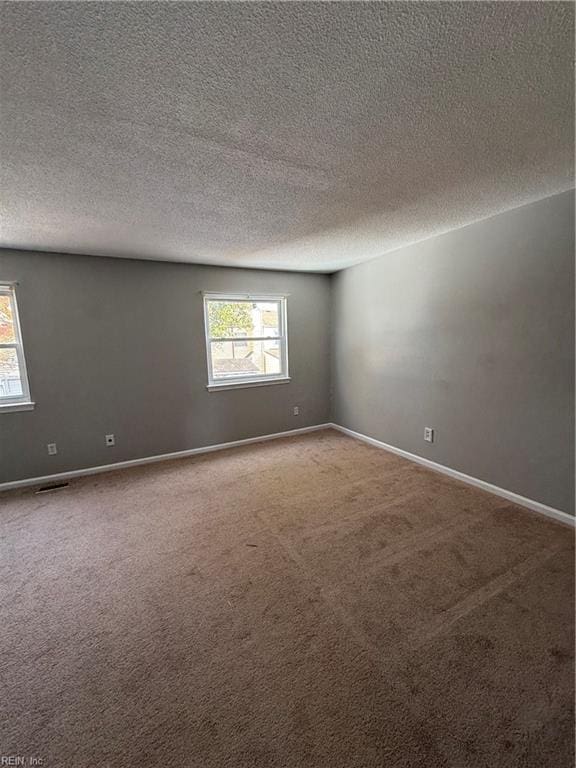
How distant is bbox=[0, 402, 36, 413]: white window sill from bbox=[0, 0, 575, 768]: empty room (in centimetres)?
2

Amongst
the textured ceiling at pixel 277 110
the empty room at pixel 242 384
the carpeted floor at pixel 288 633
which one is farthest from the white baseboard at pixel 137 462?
the textured ceiling at pixel 277 110

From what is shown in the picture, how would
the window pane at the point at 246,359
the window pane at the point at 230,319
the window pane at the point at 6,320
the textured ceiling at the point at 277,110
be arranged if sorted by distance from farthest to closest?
the window pane at the point at 246,359, the window pane at the point at 230,319, the window pane at the point at 6,320, the textured ceiling at the point at 277,110

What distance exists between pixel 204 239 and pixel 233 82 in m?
1.80

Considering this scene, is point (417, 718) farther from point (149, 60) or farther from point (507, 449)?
→ point (149, 60)

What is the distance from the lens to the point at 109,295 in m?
3.33

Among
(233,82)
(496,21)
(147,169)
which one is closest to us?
(496,21)

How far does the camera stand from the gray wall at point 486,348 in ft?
7.52

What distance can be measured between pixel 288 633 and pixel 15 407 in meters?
3.23

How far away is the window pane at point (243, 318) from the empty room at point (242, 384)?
0.19ft

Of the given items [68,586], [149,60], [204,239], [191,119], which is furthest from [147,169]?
[68,586]

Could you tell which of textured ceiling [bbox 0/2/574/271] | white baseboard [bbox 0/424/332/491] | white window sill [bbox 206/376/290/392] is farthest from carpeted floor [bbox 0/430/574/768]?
textured ceiling [bbox 0/2/574/271]

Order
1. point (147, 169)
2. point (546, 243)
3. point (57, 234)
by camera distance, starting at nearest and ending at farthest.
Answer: point (147, 169)
point (546, 243)
point (57, 234)

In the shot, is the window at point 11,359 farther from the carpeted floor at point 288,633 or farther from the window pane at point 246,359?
the window pane at point 246,359

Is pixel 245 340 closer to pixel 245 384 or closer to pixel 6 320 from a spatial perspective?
pixel 245 384
